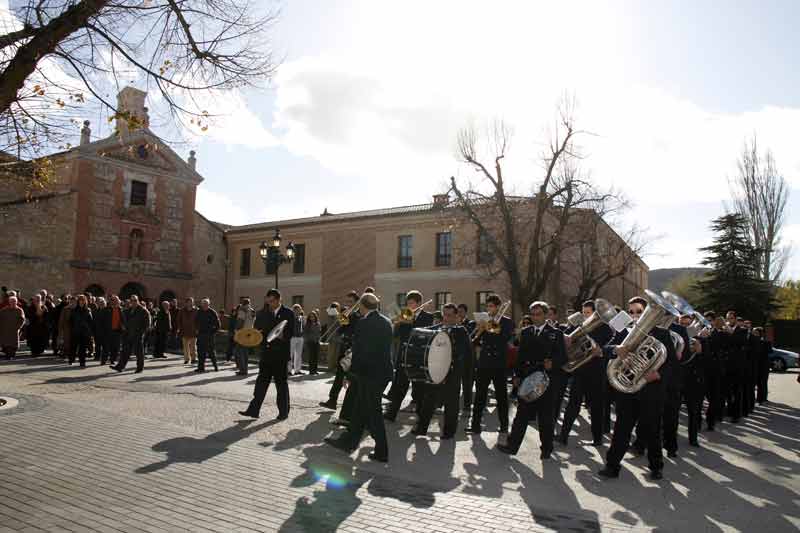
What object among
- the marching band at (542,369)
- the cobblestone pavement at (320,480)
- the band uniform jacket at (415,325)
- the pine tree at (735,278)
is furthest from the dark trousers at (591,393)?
the pine tree at (735,278)

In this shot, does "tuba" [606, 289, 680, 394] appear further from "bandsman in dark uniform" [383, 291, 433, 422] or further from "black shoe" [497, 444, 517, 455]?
"bandsman in dark uniform" [383, 291, 433, 422]

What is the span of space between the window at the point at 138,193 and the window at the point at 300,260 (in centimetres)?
1017

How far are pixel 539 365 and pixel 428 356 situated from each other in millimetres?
1425

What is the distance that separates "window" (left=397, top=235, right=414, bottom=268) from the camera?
36906mm

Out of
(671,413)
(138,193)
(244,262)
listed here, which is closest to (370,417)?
(671,413)

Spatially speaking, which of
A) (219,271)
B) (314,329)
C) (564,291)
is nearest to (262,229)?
(219,271)

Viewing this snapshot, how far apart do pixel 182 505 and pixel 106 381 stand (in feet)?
A: 30.3

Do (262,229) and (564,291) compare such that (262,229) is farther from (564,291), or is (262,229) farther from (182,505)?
(182,505)

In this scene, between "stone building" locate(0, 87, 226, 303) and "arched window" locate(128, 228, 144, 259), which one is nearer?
"stone building" locate(0, 87, 226, 303)

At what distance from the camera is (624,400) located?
22.2ft

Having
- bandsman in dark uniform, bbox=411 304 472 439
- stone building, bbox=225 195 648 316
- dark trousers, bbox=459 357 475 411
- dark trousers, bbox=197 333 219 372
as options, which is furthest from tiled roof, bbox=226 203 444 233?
bandsman in dark uniform, bbox=411 304 472 439

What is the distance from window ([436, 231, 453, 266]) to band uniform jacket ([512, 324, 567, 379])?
27.5m

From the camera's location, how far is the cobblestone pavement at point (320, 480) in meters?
4.88

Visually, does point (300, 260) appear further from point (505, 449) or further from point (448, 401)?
point (505, 449)
